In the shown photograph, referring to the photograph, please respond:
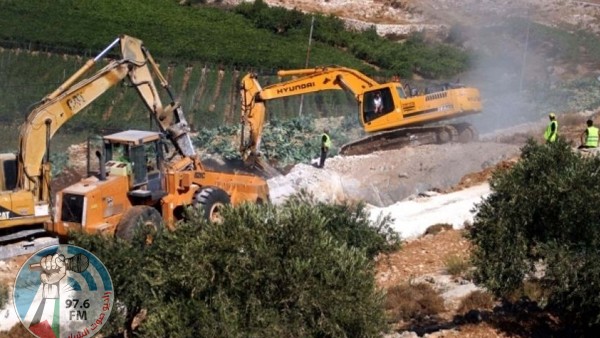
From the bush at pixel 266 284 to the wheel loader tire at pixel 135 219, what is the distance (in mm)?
6785

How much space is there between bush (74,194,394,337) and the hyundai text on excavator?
677 centimetres

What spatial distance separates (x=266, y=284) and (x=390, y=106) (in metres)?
20.9

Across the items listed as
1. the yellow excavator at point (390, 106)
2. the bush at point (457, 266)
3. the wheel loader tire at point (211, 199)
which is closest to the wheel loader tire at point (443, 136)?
the yellow excavator at point (390, 106)

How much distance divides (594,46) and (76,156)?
4055 cm

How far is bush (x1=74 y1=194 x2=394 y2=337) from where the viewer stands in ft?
39.7

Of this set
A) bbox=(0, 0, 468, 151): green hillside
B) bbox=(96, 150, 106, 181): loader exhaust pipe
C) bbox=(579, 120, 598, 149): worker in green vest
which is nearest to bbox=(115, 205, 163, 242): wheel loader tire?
bbox=(96, 150, 106, 181): loader exhaust pipe

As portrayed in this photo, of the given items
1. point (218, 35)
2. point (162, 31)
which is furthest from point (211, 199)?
point (218, 35)

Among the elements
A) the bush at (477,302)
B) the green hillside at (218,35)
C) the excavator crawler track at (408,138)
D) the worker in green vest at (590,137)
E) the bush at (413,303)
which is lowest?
the bush at (413,303)

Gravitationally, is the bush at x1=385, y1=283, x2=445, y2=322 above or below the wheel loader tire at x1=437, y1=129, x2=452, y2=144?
below

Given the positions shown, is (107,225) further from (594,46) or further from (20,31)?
(594,46)

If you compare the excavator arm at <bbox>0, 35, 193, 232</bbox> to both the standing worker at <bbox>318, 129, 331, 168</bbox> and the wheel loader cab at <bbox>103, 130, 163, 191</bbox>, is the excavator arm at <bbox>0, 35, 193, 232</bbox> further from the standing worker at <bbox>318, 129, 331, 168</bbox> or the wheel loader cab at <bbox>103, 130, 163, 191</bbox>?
the standing worker at <bbox>318, 129, 331, 168</bbox>

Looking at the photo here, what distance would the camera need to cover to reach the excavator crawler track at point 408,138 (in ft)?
109

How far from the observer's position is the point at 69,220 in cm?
1989

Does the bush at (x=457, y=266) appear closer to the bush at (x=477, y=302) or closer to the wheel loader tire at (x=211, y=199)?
the bush at (x=477, y=302)
